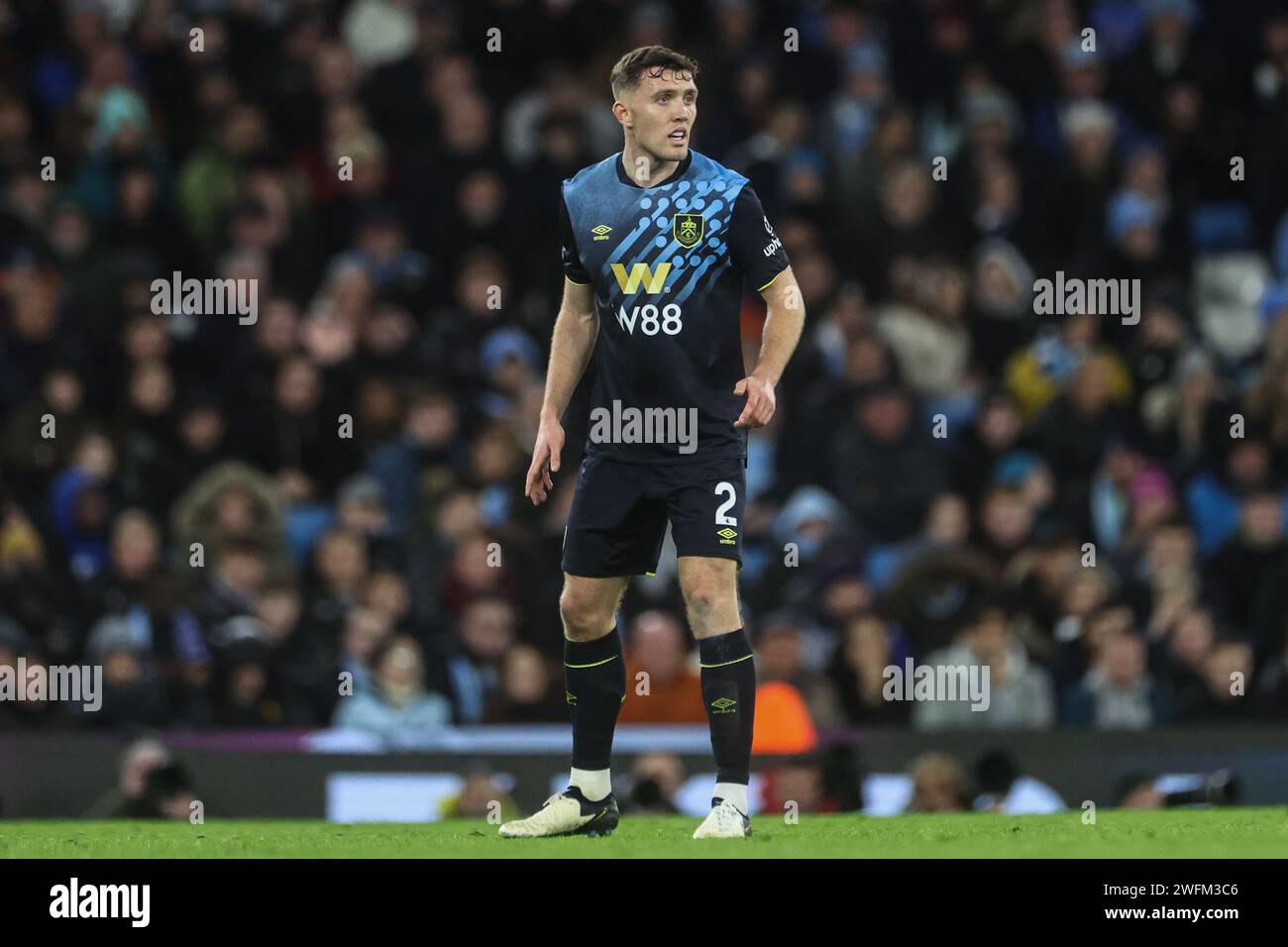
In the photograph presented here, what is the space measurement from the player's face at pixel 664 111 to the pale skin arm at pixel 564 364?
23.8 inches

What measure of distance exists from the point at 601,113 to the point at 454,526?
4.00 metres

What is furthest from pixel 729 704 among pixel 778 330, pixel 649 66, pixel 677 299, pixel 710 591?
pixel 649 66

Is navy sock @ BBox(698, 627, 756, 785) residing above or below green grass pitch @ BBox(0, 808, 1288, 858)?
above

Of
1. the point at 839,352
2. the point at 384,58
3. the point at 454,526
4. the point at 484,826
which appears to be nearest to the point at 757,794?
the point at 484,826

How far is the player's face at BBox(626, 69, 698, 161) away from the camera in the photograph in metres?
7.83

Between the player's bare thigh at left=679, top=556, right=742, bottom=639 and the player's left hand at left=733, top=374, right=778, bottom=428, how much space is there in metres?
0.48

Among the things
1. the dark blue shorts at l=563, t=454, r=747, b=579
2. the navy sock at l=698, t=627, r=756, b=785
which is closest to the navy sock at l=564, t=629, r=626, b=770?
the dark blue shorts at l=563, t=454, r=747, b=579

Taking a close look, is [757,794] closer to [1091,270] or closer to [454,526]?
[454,526]

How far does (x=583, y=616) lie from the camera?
319 inches

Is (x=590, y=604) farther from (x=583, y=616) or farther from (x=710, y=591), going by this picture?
(x=710, y=591)

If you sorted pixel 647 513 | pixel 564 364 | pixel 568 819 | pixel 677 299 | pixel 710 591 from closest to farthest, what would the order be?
pixel 710 591
pixel 677 299
pixel 647 513
pixel 568 819
pixel 564 364

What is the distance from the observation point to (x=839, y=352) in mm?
14969

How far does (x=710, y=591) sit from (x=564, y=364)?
1057mm

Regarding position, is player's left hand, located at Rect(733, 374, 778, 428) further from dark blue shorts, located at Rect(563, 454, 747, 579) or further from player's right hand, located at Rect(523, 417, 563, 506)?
player's right hand, located at Rect(523, 417, 563, 506)
